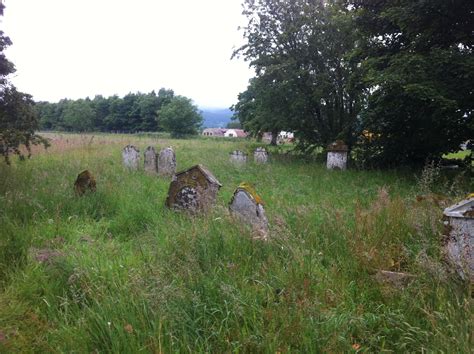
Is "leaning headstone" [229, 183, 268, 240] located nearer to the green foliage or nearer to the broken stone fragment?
the broken stone fragment

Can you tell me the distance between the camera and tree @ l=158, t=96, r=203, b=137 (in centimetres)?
5991

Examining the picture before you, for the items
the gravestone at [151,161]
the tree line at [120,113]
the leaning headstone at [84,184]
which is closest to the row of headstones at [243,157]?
the gravestone at [151,161]

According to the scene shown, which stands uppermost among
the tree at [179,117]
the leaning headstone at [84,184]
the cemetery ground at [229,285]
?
the tree at [179,117]

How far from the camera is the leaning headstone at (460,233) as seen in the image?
3.13 m

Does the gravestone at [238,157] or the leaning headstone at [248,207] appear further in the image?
the gravestone at [238,157]

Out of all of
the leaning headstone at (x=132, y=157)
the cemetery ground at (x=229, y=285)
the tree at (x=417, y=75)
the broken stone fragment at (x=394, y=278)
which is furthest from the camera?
the leaning headstone at (x=132, y=157)

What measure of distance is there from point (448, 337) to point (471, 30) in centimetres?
939

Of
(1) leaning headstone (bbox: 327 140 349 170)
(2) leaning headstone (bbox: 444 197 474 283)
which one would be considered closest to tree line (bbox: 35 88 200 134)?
(1) leaning headstone (bbox: 327 140 349 170)

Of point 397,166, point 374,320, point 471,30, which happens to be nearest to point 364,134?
point 397,166

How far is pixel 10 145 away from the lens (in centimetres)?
725

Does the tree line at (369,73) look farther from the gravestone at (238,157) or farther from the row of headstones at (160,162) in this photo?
the row of headstones at (160,162)

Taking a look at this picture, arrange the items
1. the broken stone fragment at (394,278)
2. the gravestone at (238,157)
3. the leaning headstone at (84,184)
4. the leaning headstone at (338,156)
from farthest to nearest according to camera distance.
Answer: the gravestone at (238,157) → the leaning headstone at (338,156) → the leaning headstone at (84,184) → the broken stone fragment at (394,278)

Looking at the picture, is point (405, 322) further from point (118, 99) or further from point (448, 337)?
point (118, 99)

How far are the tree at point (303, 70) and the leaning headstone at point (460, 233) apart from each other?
12.1 m
